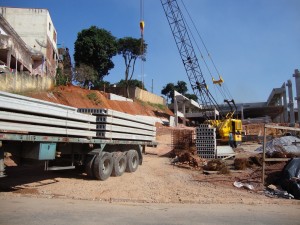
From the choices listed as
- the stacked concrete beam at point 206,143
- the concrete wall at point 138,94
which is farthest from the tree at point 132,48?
the stacked concrete beam at point 206,143

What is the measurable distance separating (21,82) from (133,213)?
23051 millimetres

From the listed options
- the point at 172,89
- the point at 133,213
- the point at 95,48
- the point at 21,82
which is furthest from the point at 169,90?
the point at 133,213

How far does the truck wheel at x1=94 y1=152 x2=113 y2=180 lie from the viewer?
467 inches

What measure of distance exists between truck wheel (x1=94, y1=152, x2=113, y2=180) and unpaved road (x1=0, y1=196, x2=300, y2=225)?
262 centimetres

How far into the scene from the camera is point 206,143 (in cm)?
2166

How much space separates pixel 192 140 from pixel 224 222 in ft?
59.2

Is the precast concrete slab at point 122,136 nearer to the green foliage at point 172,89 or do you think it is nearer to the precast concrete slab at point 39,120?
the precast concrete slab at point 39,120

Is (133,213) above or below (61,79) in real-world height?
below

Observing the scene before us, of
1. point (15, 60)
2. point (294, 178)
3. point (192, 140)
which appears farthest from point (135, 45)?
point (294, 178)

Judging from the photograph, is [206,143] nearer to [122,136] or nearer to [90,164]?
[122,136]

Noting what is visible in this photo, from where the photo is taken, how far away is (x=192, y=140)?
82.3 feet

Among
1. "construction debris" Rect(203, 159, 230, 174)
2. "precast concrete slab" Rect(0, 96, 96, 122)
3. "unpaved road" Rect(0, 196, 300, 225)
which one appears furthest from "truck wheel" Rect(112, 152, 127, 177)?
"construction debris" Rect(203, 159, 230, 174)

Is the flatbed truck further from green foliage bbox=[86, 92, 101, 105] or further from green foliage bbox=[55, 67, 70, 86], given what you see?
green foliage bbox=[55, 67, 70, 86]

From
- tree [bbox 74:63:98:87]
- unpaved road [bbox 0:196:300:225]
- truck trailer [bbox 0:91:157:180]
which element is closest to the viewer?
unpaved road [bbox 0:196:300:225]
